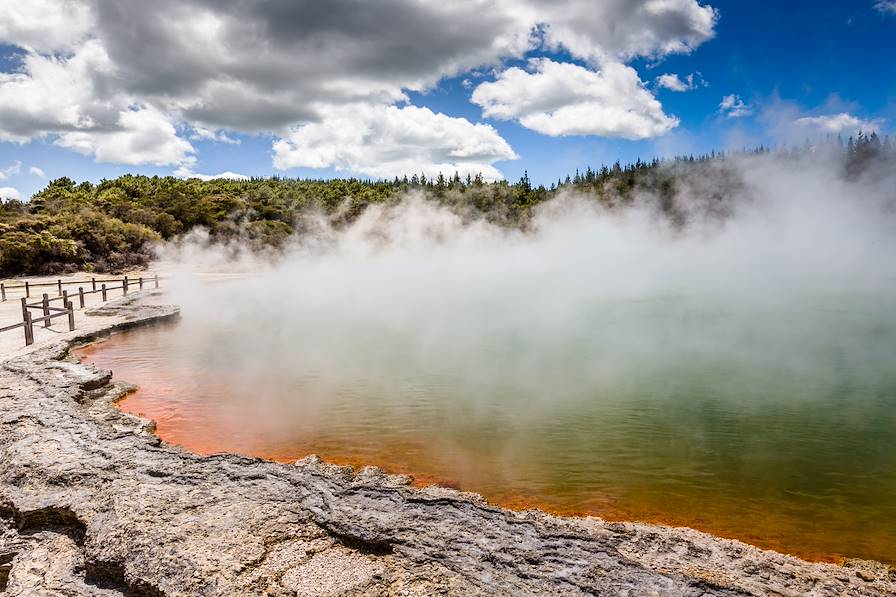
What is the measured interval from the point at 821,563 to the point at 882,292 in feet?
71.0

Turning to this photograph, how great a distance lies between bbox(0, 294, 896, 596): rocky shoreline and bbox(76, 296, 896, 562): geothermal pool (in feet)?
2.89

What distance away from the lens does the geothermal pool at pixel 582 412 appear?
4832mm

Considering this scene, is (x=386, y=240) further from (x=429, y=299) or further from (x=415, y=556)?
(x=415, y=556)

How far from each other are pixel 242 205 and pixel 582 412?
36380 mm

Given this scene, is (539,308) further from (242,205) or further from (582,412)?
(242,205)

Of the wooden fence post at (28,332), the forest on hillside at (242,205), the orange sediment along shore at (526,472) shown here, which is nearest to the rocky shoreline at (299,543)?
the orange sediment along shore at (526,472)

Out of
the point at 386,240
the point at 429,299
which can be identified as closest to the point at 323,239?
the point at 386,240

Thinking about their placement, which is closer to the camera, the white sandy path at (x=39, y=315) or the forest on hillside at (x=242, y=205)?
the white sandy path at (x=39, y=315)

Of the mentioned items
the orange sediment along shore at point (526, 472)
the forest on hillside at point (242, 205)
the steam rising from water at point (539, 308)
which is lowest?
the orange sediment along shore at point (526, 472)

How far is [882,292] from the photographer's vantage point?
20.4 m

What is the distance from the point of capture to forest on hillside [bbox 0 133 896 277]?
2498 cm

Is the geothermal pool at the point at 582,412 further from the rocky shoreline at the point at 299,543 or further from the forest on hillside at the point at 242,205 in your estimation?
the forest on hillside at the point at 242,205

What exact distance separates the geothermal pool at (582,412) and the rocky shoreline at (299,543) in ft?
2.89

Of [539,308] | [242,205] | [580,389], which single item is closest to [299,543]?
[580,389]
